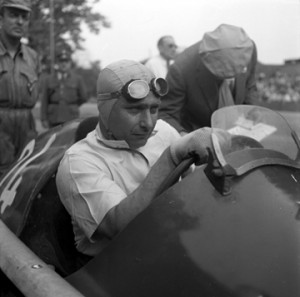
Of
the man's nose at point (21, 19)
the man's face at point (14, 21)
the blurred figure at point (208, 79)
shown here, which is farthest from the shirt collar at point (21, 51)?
the blurred figure at point (208, 79)

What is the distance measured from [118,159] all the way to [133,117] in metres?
0.18

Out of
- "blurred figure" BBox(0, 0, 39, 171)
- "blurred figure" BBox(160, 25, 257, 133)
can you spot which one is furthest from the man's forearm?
"blurred figure" BBox(0, 0, 39, 171)

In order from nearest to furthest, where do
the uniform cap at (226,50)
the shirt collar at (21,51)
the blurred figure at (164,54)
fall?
the uniform cap at (226,50)
the shirt collar at (21,51)
the blurred figure at (164,54)

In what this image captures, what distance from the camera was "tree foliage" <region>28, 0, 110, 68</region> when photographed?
862 cm

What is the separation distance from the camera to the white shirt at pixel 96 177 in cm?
184

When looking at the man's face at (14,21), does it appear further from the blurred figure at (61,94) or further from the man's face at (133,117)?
the blurred figure at (61,94)

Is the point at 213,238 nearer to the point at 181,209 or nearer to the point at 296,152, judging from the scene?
the point at 181,209

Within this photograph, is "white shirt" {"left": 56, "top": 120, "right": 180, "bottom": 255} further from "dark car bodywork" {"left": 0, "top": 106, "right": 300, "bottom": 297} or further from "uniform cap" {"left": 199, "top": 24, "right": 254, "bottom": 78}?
"uniform cap" {"left": 199, "top": 24, "right": 254, "bottom": 78}

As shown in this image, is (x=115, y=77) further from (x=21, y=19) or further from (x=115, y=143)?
(x=21, y=19)

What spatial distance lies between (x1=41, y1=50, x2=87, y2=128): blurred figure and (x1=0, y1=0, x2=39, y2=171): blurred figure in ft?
10.8

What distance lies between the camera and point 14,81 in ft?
13.5

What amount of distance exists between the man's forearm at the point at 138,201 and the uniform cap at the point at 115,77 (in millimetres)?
379

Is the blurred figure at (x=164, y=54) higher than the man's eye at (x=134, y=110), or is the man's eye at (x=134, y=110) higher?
the man's eye at (x=134, y=110)

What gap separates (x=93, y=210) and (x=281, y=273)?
0.66m
